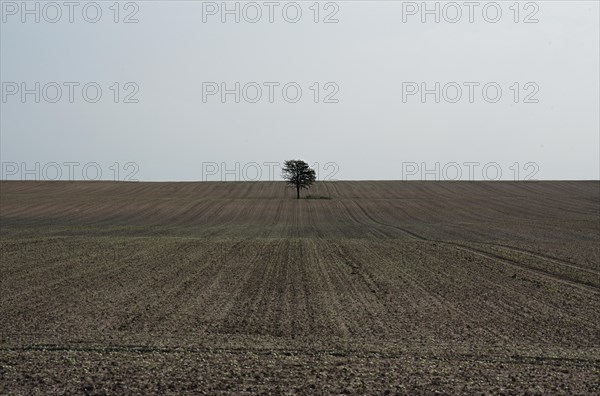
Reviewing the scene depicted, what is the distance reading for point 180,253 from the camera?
30266mm

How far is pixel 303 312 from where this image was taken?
1645 cm

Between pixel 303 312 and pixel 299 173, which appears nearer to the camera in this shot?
pixel 303 312

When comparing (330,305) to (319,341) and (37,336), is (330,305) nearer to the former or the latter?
(319,341)

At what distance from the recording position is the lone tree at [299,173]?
93250mm

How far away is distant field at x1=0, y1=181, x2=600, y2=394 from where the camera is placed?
411 inches

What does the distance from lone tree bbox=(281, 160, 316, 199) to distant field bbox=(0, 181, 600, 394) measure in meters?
47.5

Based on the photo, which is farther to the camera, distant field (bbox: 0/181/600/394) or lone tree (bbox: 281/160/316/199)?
lone tree (bbox: 281/160/316/199)

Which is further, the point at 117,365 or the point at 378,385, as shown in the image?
the point at 117,365

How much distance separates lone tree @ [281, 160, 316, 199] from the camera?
9325 cm

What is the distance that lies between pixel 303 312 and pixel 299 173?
77.1m

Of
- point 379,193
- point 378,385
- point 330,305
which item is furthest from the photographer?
point 379,193

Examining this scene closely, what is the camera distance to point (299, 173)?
306 ft

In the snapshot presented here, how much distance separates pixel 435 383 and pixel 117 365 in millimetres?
4848

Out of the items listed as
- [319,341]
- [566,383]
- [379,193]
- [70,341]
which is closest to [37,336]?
[70,341]
